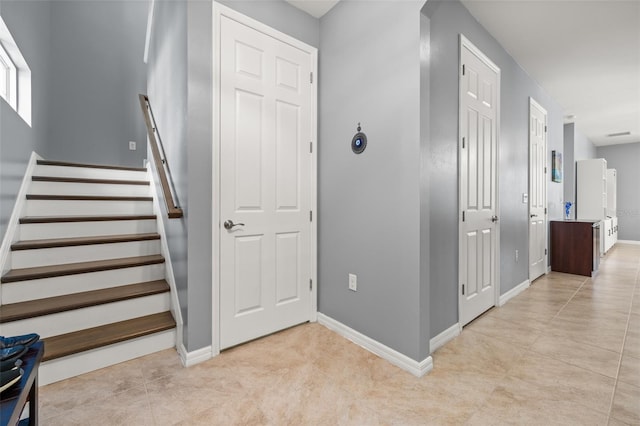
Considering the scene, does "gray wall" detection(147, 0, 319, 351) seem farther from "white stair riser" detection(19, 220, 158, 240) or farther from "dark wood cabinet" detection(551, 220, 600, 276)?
"dark wood cabinet" detection(551, 220, 600, 276)

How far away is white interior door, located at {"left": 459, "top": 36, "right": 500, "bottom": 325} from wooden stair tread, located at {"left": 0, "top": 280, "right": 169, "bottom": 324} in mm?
2509

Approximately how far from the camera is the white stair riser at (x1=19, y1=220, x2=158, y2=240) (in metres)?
2.34

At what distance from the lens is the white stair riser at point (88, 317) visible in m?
1.76

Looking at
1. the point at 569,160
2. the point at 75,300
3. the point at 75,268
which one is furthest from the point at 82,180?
the point at 569,160

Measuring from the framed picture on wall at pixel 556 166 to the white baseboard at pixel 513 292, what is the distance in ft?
6.26

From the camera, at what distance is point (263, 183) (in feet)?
7.53

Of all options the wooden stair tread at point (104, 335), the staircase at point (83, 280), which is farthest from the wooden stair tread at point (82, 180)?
the wooden stair tread at point (104, 335)

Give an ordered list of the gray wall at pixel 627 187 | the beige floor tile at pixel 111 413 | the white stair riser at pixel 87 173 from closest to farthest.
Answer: the beige floor tile at pixel 111 413 → the white stair riser at pixel 87 173 → the gray wall at pixel 627 187

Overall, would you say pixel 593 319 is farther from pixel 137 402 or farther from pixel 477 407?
pixel 137 402

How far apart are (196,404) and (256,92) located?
6.77 feet

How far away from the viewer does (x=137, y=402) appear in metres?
1.57

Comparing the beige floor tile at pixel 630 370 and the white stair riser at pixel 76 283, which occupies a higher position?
the white stair riser at pixel 76 283

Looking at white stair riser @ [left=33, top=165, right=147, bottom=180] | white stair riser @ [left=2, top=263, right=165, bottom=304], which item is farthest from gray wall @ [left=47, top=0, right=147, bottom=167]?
white stair riser @ [left=2, top=263, right=165, bottom=304]

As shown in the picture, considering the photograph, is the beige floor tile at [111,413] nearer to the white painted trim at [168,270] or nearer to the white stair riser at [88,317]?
the white painted trim at [168,270]
